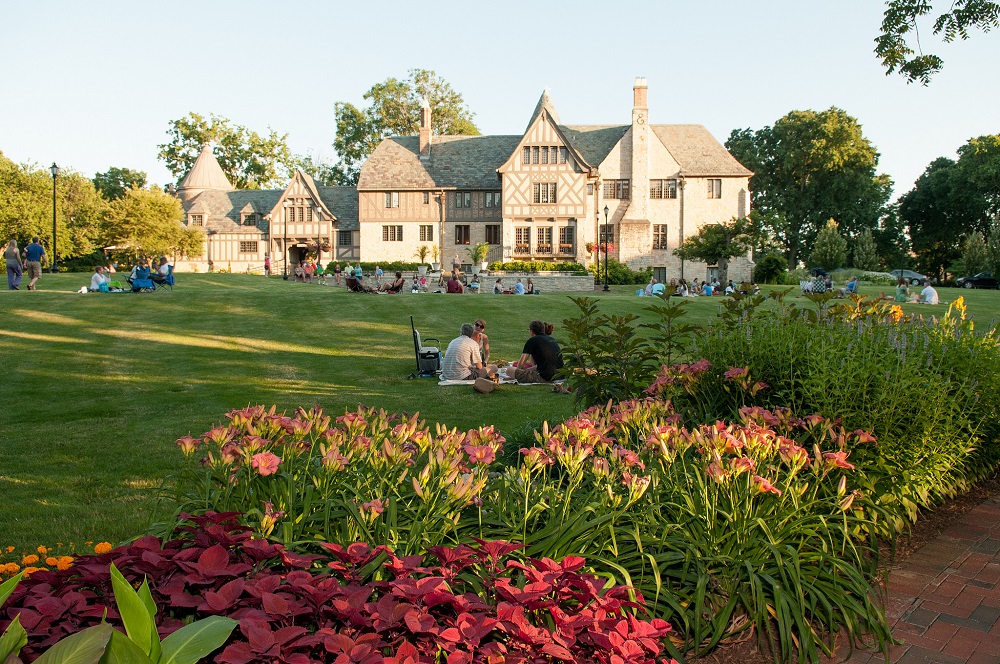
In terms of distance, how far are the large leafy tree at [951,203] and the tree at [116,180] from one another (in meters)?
69.0

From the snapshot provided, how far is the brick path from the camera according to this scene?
3.44m

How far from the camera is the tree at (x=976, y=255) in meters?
46.4

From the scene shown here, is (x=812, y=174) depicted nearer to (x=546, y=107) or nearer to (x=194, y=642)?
(x=546, y=107)

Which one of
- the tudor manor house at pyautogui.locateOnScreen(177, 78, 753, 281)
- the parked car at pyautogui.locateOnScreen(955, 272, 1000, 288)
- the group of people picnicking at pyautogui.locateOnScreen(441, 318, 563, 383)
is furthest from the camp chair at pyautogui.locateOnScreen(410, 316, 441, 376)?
the parked car at pyautogui.locateOnScreen(955, 272, 1000, 288)

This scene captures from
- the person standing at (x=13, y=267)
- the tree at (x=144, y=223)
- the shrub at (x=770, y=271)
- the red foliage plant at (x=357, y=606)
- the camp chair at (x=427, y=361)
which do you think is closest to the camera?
the red foliage plant at (x=357, y=606)

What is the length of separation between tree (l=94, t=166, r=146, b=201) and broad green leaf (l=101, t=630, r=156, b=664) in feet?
272

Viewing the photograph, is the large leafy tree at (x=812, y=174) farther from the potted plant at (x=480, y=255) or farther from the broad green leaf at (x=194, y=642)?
the broad green leaf at (x=194, y=642)

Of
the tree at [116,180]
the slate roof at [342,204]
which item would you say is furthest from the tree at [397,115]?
the tree at [116,180]

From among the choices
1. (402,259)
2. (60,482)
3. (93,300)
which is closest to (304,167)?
(402,259)

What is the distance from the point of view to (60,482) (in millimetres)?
6125

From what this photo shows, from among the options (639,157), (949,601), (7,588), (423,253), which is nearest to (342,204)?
(423,253)

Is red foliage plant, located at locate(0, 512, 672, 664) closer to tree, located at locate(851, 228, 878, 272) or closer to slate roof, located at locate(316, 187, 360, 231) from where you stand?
slate roof, located at locate(316, 187, 360, 231)

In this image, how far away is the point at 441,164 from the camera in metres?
50.3

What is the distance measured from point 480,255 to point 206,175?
1059 inches
